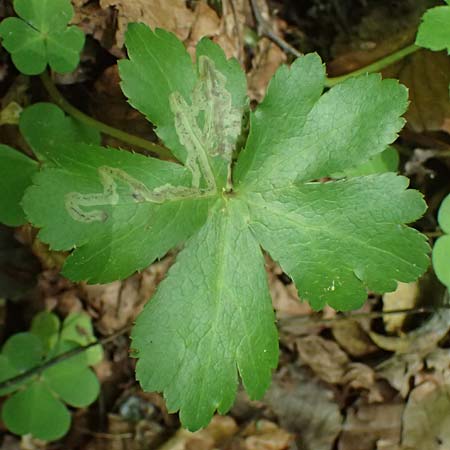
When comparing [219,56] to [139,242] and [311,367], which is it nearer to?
[139,242]

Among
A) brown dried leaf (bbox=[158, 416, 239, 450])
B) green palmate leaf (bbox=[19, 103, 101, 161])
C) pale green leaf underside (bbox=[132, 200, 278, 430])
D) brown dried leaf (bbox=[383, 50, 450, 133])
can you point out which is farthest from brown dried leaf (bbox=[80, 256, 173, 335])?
brown dried leaf (bbox=[383, 50, 450, 133])

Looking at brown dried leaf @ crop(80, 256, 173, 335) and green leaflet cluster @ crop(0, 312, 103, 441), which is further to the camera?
brown dried leaf @ crop(80, 256, 173, 335)

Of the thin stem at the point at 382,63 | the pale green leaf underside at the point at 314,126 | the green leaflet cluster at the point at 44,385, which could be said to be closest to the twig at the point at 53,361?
the green leaflet cluster at the point at 44,385

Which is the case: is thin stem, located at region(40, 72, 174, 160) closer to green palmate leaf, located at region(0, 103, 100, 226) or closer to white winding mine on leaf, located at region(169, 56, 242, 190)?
green palmate leaf, located at region(0, 103, 100, 226)

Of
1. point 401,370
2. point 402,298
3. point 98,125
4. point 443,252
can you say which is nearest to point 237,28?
point 98,125

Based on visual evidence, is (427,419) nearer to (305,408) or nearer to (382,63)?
(305,408)

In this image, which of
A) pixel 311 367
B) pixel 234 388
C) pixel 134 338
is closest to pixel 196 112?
pixel 134 338
